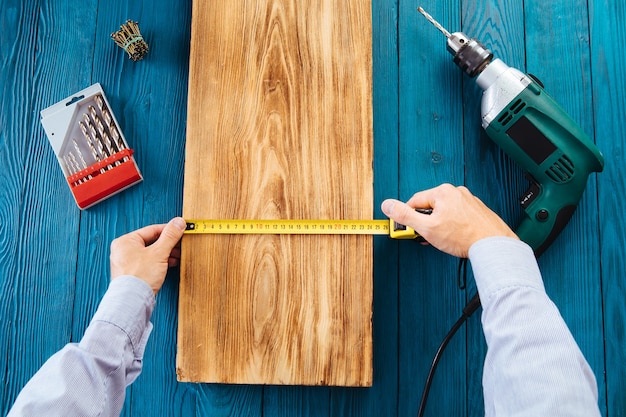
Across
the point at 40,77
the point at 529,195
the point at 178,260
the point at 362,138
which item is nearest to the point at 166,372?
the point at 178,260

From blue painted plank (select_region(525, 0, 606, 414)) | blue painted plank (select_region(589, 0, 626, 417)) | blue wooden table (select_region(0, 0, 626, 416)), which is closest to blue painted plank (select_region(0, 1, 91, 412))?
blue wooden table (select_region(0, 0, 626, 416))

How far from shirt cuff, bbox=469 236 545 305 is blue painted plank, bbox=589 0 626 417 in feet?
1.62

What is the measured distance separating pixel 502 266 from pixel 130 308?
2.43 ft

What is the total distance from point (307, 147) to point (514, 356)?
0.61 m

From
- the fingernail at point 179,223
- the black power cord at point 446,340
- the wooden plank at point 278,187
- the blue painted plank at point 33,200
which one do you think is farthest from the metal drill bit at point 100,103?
the black power cord at point 446,340

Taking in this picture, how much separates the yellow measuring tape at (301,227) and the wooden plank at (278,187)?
2 centimetres

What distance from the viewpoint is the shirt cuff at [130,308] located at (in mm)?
921

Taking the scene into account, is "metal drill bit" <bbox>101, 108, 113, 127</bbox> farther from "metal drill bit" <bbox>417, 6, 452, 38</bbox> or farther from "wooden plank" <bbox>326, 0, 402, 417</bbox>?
"metal drill bit" <bbox>417, 6, 452, 38</bbox>

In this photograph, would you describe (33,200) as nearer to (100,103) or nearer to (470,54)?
(100,103)

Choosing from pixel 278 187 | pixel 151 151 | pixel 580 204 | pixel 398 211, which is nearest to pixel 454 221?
pixel 398 211

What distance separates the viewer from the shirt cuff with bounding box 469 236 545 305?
0.84 m

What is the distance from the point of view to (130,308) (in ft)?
3.11

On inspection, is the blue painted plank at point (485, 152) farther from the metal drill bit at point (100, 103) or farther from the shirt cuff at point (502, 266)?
the metal drill bit at point (100, 103)

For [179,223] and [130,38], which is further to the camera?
[130,38]
